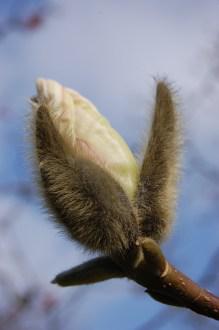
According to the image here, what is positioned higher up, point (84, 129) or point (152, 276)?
point (84, 129)

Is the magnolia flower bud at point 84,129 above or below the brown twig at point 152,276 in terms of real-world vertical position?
above

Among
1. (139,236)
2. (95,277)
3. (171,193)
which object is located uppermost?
(171,193)

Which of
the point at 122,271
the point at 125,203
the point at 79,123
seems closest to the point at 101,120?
the point at 79,123

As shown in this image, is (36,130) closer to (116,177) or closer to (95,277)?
(116,177)

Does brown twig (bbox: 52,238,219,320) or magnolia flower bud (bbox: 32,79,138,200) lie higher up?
magnolia flower bud (bbox: 32,79,138,200)

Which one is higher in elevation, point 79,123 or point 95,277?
point 79,123

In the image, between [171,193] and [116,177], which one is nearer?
[116,177]

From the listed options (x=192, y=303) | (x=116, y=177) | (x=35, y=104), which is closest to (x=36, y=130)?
(x=35, y=104)
